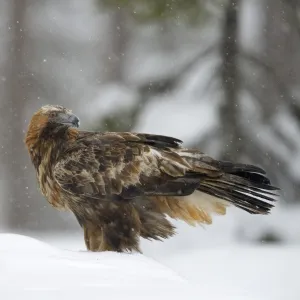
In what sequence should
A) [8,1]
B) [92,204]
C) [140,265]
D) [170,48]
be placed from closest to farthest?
1. [140,265]
2. [92,204]
3. [170,48]
4. [8,1]

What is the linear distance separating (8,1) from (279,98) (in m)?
6.47

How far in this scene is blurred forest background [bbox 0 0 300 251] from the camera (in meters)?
11.9

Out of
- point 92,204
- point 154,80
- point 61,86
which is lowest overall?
point 92,204

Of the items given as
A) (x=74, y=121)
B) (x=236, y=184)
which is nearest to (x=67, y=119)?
(x=74, y=121)

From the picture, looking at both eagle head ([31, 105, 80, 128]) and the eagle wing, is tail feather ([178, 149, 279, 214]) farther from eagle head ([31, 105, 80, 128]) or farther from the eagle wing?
eagle head ([31, 105, 80, 128])

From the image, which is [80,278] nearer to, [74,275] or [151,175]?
[74,275]

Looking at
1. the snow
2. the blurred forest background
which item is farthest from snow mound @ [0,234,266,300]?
the blurred forest background

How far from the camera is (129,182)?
18.7ft

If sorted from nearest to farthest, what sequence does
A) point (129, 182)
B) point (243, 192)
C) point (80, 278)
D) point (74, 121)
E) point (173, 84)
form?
point (80, 278), point (243, 192), point (129, 182), point (74, 121), point (173, 84)

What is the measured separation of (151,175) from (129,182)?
157 mm

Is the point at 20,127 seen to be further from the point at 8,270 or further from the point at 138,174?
the point at 8,270

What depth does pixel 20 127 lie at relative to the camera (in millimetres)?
15453

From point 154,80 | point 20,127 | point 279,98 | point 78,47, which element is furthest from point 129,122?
point 78,47

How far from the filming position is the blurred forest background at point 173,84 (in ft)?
38.9
